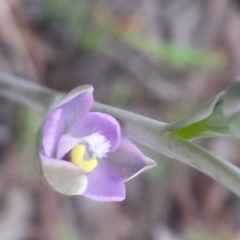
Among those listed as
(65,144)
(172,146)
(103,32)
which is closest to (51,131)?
(65,144)

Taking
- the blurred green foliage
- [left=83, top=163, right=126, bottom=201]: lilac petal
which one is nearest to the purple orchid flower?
[left=83, top=163, right=126, bottom=201]: lilac petal

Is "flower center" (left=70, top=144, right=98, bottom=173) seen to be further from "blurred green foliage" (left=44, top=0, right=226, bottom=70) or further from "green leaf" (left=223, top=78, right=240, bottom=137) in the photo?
"blurred green foliage" (left=44, top=0, right=226, bottom=70)

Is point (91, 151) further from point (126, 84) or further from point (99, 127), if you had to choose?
point (126, 84)

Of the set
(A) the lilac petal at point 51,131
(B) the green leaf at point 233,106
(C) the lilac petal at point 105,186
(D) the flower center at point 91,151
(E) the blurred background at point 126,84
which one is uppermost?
(B) the green leaf at point 233,106

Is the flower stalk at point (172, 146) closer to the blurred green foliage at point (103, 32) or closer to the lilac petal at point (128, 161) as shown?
the lilac petal at point (128, 161)

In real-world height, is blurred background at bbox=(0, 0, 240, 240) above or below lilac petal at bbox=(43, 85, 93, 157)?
below

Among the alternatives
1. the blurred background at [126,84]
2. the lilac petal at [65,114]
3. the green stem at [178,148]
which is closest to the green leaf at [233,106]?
the green stem at [178,148]

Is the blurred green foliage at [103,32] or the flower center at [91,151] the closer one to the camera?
the flower center at [91,151]
